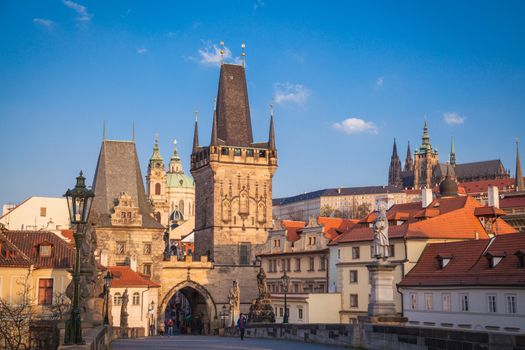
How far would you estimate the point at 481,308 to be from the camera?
3897 cm

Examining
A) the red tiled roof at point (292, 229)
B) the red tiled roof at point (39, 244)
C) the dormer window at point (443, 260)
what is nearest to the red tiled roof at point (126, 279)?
the red tiled roof at point (292, 229)

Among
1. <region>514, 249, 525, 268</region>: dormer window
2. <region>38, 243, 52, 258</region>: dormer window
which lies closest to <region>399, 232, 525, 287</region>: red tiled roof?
<region>514, 249, 525, 268</region>: dormer window

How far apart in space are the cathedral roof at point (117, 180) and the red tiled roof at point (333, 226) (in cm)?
1710

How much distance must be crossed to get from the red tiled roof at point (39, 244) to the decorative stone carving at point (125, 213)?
25.1m

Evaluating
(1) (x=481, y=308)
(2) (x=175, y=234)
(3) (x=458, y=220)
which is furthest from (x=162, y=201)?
(1) (x=481, y=308)

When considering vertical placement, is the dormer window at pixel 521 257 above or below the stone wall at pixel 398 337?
above

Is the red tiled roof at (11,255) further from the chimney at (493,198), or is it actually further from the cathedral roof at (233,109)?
the cathedral roof at (233,109)

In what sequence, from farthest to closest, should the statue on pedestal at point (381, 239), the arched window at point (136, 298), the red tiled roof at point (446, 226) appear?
the arched window at point (136, 298), the red tiled roof at point (446, 226), the statue on pedestal at point (381, 239)

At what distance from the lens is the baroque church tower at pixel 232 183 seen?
263 ft

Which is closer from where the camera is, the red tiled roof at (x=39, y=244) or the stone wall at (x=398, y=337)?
the stone wall at (x=398, y=337)

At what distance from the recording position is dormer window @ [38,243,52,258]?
157ft

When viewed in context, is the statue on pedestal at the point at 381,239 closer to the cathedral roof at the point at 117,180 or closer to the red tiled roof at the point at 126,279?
the red tiled roof at the point at 126,279

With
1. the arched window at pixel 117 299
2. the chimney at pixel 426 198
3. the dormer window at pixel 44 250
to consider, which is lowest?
the arched window at pixel 117 299

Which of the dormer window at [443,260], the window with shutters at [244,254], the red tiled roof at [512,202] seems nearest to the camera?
the dormer window at [443,260]
